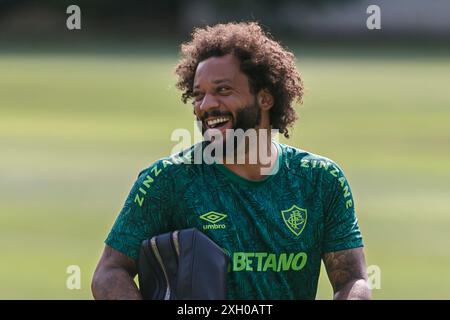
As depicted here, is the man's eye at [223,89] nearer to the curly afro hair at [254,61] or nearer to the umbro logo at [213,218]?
the curly afro hair at [254,61]

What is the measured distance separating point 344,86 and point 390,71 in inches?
131

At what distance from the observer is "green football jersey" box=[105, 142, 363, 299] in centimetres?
678

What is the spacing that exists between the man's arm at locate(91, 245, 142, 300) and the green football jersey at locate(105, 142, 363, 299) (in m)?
0.05

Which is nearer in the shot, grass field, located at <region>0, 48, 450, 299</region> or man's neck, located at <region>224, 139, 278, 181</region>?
man's neck, located at <region>224, 139, 278, 181</region>

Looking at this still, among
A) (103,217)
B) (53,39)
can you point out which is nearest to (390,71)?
(53,39)

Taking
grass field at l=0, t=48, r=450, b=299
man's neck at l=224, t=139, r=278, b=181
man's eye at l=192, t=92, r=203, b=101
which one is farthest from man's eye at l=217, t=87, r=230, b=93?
grass field at l=0, t=48, r=450, b=299

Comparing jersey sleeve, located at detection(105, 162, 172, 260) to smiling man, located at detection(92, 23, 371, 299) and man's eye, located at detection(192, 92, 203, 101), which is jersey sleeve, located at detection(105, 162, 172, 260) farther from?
man's eye, located at detection(192, 92, 203, 101)

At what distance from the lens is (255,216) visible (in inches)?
272

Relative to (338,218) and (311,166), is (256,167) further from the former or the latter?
(338,218)

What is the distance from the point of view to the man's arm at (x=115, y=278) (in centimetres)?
658

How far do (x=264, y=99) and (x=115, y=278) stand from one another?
136cm

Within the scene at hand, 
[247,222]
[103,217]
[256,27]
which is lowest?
[103,217]
